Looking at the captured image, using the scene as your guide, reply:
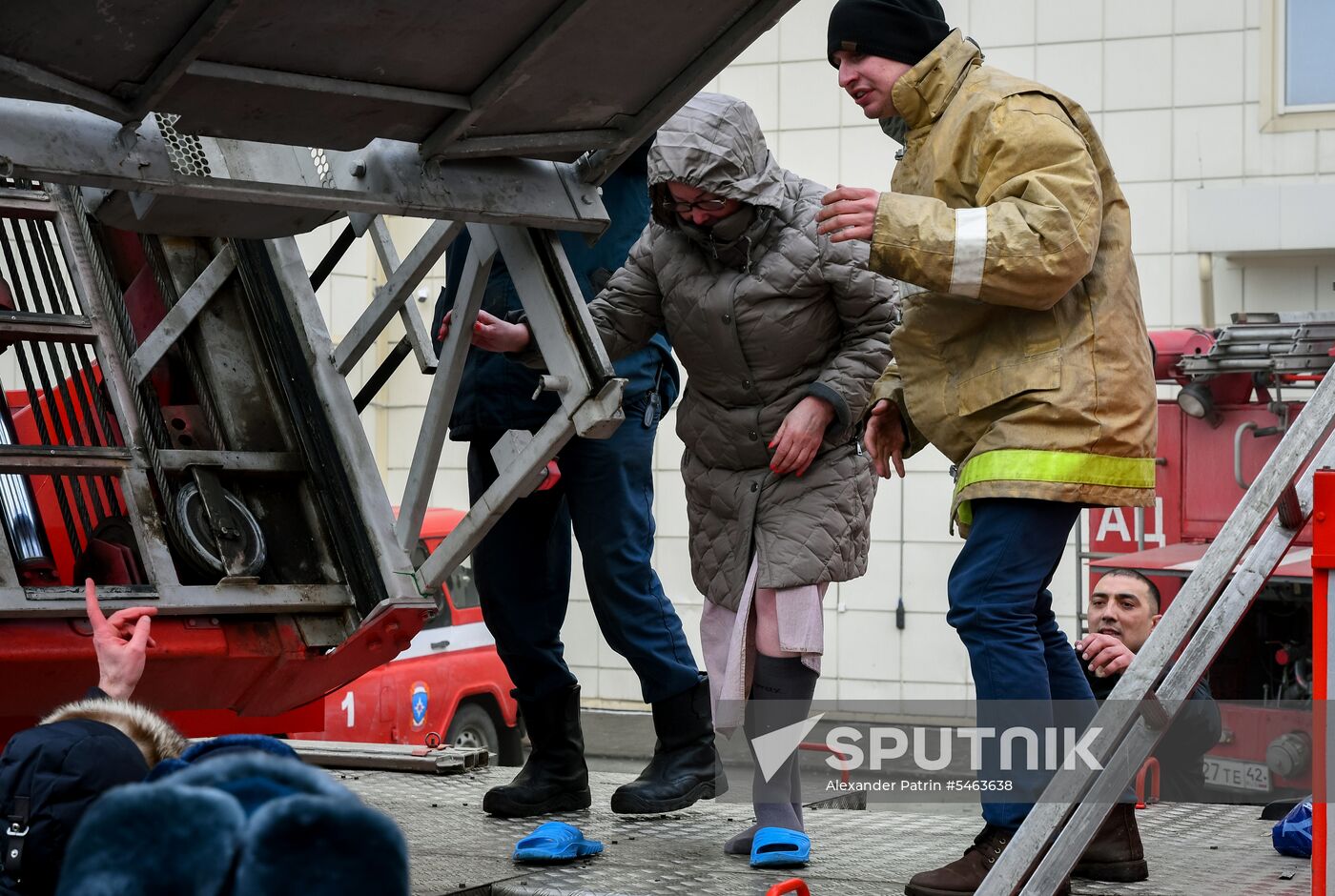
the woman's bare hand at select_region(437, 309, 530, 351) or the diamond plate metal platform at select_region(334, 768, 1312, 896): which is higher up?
the woman's bare hand at select_region(437, 309, 530, 351)

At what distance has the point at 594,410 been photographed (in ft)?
11.8

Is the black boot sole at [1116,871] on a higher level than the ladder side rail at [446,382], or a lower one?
lower

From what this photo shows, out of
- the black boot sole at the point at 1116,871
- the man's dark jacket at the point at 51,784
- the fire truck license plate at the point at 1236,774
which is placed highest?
the man's dark jacket at the point at 51,784

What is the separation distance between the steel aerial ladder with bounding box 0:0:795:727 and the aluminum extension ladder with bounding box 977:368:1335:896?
1.24 m

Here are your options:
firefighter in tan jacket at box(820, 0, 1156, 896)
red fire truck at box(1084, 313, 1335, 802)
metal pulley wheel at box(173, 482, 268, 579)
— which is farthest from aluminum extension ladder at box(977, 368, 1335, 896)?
red fire truck at box(1084, 313, 1335, 802)

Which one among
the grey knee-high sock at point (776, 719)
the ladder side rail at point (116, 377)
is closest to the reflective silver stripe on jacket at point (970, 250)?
the grey knee-high sock at point (776, 719)

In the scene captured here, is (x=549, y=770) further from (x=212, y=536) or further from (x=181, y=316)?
(x=181, y=316)

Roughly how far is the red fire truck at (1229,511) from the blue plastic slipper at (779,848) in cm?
410

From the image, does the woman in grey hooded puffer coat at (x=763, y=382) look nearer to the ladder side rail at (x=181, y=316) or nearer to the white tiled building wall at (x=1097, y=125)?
the ladder side rail at (x=181, y=316)

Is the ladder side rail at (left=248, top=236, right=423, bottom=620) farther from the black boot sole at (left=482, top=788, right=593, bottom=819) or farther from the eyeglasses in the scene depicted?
the eyeglasses

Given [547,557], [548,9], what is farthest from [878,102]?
[547,557]

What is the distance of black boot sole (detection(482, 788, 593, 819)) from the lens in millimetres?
4105

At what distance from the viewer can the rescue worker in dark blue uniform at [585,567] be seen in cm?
414

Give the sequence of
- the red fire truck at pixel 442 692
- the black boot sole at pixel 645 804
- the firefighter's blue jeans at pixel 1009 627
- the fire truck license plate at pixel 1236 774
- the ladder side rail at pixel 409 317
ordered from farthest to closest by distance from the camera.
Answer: the red fire truck at pixel 442 692 < the fire truck license plate at pixel 1236 774 < the ladder side rail at pixel 409 317 < the black boot sole at pixel 645 804 < the firefighter's blue jeans at pixel 1009 627
